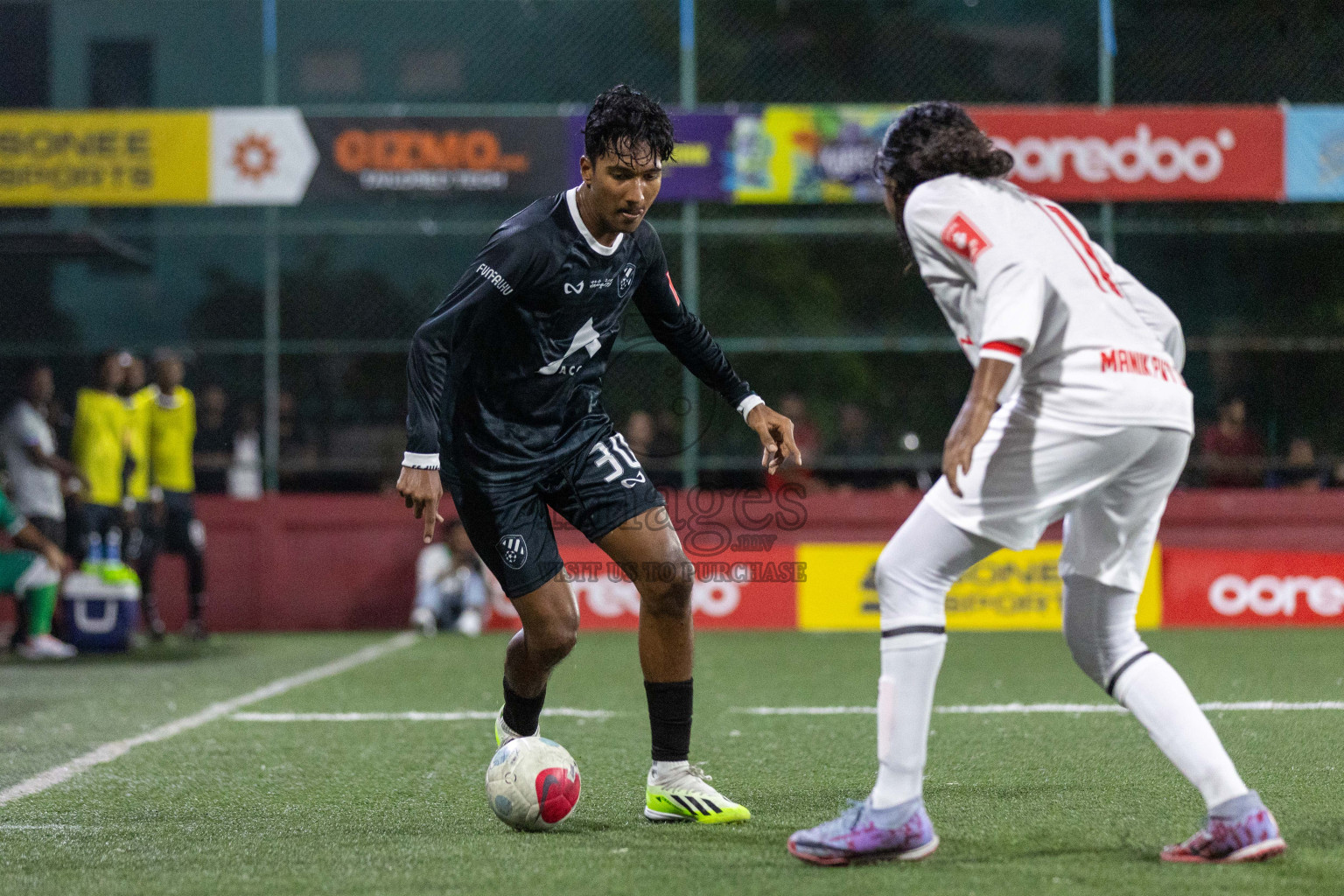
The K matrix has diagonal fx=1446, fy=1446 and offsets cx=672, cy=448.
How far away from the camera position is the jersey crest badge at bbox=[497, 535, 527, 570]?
174 inches

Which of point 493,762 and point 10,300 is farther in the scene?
point 10,300

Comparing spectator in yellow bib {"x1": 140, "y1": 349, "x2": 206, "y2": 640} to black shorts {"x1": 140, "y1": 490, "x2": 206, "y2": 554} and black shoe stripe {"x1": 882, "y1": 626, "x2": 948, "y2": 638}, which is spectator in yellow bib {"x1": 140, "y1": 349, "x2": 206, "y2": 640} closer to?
black shorts {"x1": 140, "y1": 490, "x2": 206, "y2": 554}

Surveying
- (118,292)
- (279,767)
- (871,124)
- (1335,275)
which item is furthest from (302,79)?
(279,767)

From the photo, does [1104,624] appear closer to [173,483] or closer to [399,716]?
[399,716]

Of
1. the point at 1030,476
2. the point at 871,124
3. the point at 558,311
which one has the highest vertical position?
the point at 871,124

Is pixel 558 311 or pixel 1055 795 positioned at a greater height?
pixel 558 311

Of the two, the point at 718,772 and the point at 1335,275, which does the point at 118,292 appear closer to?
the point at 1335,275

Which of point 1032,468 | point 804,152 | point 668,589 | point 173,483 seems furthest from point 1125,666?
point 804,152

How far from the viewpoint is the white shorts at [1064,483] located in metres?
3.55

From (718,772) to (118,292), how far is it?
16.3 metres

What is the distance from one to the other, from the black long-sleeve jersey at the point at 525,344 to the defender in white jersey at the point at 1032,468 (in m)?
1.11

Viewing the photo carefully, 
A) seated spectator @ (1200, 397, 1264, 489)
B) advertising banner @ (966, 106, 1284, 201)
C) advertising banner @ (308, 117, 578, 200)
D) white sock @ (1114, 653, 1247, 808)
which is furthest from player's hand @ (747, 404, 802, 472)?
seated spectator @ (1200, 397, 1264, 489)

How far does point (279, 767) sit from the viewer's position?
5430 mm

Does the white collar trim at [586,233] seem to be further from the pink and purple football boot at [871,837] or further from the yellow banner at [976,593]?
the yellow banner at [976,593]
